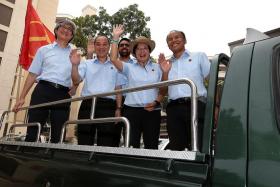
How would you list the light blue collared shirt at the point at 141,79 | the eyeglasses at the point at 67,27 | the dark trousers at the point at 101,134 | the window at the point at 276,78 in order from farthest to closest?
the eyeglasses at the point at 67,27
the light blue collared shirt at the point at 141,79
the dark trousers at the point at 101,134
the window at the point at 276,78

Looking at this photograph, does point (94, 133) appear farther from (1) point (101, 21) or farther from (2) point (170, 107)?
(1) point (101, 21)

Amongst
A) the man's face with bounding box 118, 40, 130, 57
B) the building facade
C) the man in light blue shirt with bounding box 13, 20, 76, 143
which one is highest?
the building facade

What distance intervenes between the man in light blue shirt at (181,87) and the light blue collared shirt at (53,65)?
4.03 ft

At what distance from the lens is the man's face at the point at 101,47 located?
4.04 m

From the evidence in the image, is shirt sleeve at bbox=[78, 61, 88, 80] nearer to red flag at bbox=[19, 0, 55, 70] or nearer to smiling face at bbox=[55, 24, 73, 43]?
smiling face at bbox=[55, 24, 73, 43]

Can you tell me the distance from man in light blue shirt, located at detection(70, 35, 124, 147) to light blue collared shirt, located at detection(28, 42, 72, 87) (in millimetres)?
153

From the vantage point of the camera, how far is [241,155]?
4.92ft

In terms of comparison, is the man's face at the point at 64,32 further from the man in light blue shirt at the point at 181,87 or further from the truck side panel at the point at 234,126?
the truck side panel at the point at 234,126

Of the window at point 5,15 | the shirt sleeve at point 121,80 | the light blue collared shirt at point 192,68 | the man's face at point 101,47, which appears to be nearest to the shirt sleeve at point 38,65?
the man's face at point 101,47

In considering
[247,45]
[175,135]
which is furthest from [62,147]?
[247,45]

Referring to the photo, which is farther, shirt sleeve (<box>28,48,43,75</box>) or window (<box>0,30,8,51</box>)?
window (<box>0,30,8,51</box>)

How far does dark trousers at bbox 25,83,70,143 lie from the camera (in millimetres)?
3686

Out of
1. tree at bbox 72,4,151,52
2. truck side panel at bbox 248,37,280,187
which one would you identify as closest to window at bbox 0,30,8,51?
tree at bbox 72,4,151,52

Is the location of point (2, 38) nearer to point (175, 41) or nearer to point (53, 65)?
point (53, 65)
